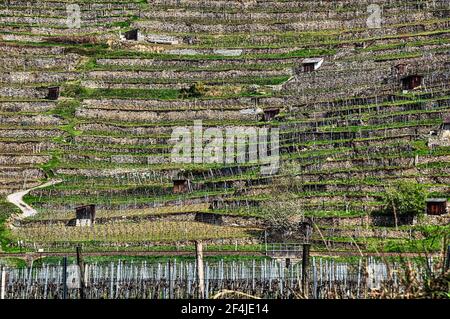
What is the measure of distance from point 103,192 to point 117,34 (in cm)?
3112

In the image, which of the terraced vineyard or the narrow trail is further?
the narrow trail

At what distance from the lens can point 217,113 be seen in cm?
7369

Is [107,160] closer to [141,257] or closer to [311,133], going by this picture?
[311,133]

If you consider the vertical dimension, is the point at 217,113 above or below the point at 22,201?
above

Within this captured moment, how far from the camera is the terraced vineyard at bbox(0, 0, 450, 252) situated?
5491cm

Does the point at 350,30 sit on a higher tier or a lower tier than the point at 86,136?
higher

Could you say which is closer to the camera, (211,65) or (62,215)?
(62,215)

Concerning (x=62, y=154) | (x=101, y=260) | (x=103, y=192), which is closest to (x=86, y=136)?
(x=62, y=154)

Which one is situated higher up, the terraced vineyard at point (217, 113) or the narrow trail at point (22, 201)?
the terraced vineyard at point (217, 113)

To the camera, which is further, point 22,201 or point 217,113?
point 217,113

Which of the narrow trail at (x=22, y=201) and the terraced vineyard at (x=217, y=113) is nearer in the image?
the terraced vineyard at (x=217, y=113)

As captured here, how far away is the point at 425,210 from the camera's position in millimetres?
50969

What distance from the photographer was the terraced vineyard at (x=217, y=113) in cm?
5491

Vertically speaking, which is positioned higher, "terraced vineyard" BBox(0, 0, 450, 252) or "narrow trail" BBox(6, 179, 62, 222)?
"terraced vineyard" BBox(0, 0, 450, 252)
